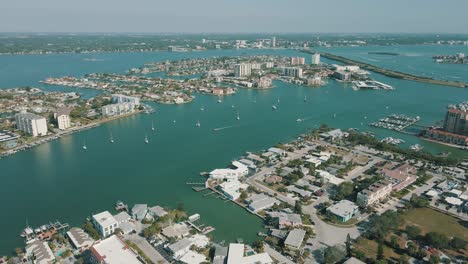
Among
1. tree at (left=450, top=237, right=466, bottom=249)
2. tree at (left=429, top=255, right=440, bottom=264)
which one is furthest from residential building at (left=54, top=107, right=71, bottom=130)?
tree at (left=450, top=237, right=466, bottom=249)

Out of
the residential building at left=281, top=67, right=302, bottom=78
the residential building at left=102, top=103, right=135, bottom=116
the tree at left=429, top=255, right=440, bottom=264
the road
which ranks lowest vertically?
the road

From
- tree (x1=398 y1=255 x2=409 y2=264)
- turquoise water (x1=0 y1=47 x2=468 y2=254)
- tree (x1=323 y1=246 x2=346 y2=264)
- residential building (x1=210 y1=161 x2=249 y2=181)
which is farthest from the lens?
residential building (x1=210 y1=161 x2=249 y2=181)

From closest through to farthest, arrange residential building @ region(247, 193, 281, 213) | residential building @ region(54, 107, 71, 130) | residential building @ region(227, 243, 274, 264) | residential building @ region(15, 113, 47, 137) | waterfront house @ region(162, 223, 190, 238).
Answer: residential building @ region(227, 243, 274, 264) < waterfront house @ region(162, 223, 190, 238) < residential building @ region(247, 193, 281, 213) < residential building @ region(15, 113, 47, 137) < residential building @ region(54, 107, 71, 130)

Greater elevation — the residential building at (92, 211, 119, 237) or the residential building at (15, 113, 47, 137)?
the residential building at (15, 113, 47, 137)

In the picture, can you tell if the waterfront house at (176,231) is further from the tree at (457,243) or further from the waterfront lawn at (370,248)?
the tree at (457,243)

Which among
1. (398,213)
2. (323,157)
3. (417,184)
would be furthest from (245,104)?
(398,213)

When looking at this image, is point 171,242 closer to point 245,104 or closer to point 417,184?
point 417,184

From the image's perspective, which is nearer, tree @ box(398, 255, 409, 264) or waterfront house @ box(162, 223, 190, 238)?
tree @ box(398, 255, 409, 264)

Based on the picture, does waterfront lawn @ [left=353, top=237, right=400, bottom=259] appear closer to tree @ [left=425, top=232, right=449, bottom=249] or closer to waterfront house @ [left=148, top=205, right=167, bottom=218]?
tree @ [left=425, top=232, right=449, bottom=249]
